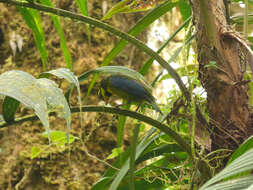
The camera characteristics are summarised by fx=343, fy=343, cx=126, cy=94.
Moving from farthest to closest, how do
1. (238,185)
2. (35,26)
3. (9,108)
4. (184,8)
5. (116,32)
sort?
1. (184,8)
2. (35,26)
3. (116,32)
4. (9,108)
5. (238,185)

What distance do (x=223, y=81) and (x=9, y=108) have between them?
0.37m

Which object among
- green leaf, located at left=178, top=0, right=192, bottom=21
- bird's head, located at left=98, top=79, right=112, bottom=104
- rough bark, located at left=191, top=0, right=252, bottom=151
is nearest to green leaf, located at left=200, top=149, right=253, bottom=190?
rough bark, located at left=191, top=0, right=252, bottom=151

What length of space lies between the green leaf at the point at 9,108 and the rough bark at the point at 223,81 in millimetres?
338

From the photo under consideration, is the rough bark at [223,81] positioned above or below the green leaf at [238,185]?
above

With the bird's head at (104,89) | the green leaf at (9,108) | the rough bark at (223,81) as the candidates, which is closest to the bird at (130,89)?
the bird's head at (104,89)

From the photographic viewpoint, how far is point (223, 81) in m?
0.61

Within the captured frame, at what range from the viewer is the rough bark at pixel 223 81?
2.01 ft

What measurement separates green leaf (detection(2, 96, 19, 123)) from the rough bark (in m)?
0.34

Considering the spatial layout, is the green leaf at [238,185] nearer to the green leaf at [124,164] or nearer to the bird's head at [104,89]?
the green leaf at [124,164]

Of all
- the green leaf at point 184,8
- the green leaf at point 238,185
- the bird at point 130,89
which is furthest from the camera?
the green leaf at point 184,8

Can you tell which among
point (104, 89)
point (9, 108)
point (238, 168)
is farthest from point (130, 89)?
point (238, 168)

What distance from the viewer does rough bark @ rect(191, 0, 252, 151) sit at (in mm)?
611

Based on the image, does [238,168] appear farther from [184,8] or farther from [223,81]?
[184,8]

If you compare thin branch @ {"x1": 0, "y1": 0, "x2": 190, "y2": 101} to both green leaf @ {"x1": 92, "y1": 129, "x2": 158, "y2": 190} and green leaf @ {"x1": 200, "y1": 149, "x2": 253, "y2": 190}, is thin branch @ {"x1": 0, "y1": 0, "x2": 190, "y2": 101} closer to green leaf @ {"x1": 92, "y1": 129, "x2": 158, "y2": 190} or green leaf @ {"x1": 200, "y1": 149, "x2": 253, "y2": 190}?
green leaf @ {"x1": 92, "y1": 129, "x2": 158, "y2": 190}
